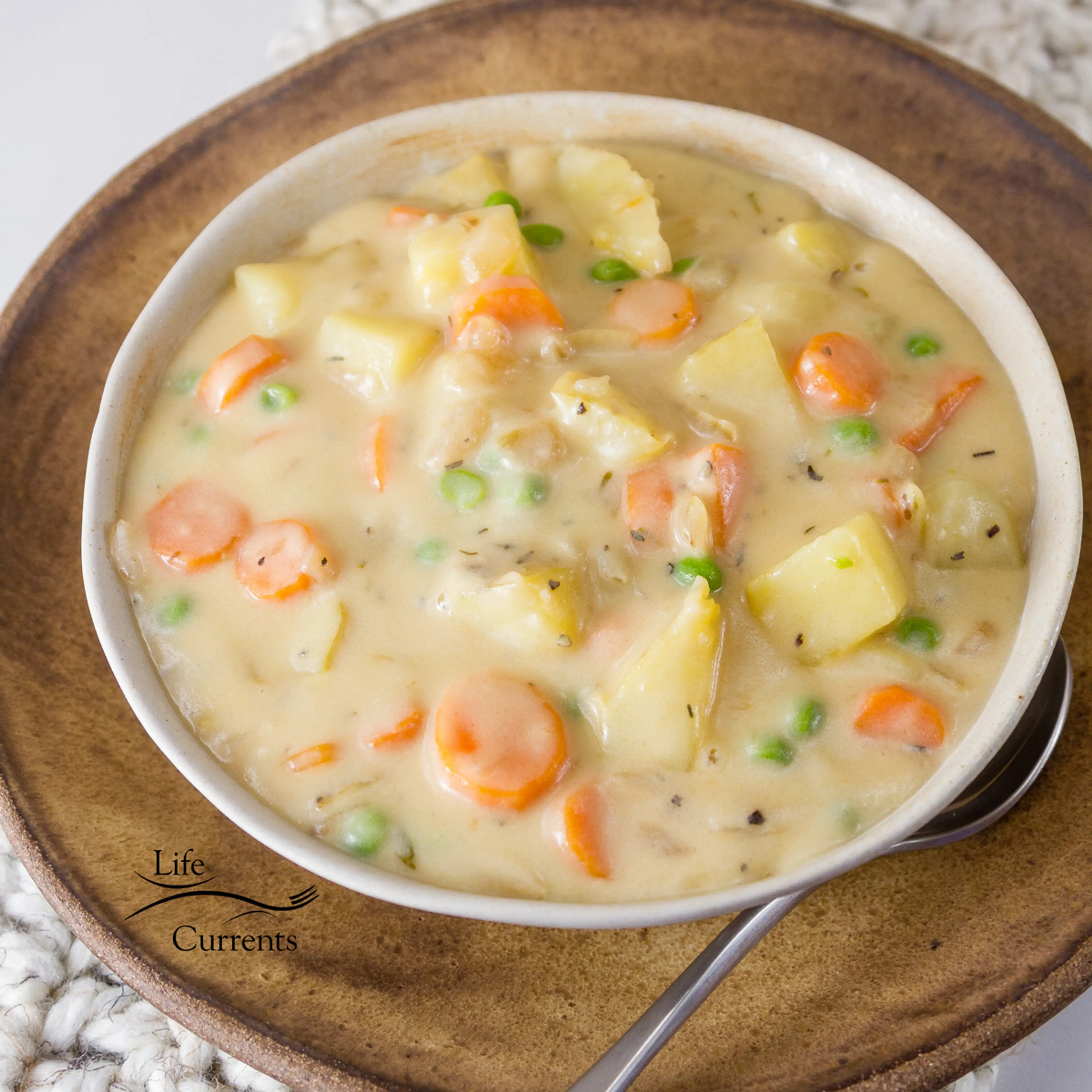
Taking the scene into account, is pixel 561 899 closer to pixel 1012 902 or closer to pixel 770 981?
pixel 770 981

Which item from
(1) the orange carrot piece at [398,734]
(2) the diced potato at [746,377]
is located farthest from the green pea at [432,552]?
(2) the diced potato at [746,377]

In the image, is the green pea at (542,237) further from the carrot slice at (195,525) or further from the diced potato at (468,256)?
the carrot slice at (195,525)

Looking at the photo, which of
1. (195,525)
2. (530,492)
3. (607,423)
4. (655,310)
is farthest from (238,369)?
(655,310)

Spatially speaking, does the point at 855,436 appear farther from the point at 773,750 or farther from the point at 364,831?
the point at 364,831

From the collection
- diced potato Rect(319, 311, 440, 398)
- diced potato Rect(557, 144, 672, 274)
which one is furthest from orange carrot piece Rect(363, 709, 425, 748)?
diced potato Rect(557, 144, 672, 274)

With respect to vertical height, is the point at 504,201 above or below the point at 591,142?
below

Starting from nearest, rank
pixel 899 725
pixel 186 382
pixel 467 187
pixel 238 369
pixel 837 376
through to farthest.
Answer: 1. pixel 899 725
2. pixel 837 376
3. pixel 238 369
4. pixel 186 382
5. pixel 467 187
